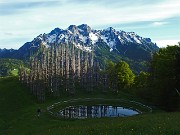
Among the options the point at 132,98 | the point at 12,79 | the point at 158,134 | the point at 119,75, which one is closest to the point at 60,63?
the point at 12,79

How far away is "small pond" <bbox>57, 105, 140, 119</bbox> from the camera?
9925 centimetres

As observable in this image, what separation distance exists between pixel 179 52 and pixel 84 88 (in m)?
62.8

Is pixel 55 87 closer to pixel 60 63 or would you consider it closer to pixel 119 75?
pixel 119 75

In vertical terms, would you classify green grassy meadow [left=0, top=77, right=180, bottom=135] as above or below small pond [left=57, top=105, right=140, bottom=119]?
above

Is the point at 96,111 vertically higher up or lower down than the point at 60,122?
lower down

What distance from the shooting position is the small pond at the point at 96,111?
326 ft

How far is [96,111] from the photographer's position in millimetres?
105500

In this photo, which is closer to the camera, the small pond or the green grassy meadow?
the green grassy meadow

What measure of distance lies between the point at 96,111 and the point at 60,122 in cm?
2934

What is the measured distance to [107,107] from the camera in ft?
369

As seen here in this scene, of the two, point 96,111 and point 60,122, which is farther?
point 96,111

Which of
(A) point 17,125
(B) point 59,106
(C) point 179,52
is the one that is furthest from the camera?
(B) point 59,106

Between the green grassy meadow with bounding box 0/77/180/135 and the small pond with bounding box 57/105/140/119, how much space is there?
8.25 metres

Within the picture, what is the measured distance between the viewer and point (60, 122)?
77750mm
